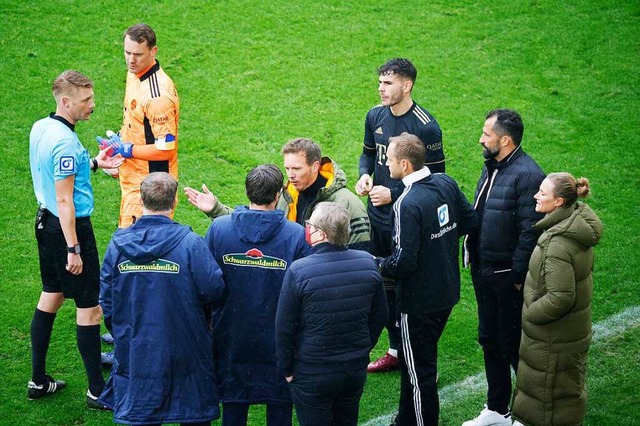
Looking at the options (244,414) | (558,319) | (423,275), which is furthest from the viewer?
(423,275)

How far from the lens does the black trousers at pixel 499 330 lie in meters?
6.28

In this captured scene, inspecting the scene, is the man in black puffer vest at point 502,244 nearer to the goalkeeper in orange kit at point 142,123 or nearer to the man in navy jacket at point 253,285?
the man in navy jacket at point 253,285

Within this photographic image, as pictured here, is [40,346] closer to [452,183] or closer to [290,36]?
[452,183]

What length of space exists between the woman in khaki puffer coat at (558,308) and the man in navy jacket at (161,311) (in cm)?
205

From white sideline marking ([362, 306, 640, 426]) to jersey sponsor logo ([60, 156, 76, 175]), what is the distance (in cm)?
272

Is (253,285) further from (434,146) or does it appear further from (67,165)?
(434,146)

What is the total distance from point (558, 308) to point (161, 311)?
2.45 m

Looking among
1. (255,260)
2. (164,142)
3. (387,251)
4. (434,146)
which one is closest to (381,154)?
(434,146)

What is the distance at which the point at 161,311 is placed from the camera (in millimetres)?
5199

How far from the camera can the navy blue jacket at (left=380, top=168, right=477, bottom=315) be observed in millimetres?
5750

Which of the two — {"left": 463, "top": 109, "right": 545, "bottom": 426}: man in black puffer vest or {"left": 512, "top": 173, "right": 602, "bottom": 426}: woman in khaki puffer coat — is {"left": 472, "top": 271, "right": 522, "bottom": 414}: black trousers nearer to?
{"left": 463, "top": 109, "right": 545, "bottom": 426}: man in black puffer vest

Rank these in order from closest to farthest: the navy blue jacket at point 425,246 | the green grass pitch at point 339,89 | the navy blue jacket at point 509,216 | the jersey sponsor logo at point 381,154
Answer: the navy blue jacket at point 425,246 → the navy blue jacket at point 509,216 → the jersey sponsor logo at point 381,154 → the green grass pitch at point 339,89

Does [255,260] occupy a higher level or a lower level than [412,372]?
higher

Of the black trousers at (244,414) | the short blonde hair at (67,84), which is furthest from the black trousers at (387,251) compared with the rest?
the short blonde hair at (67,84)
